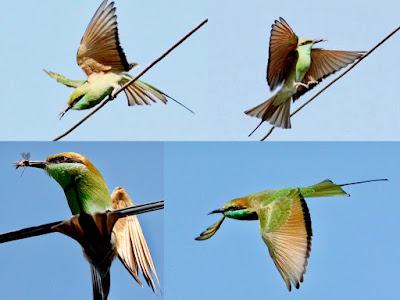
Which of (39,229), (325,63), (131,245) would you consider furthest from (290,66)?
(39,229)

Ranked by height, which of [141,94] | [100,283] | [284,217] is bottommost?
[100,283]

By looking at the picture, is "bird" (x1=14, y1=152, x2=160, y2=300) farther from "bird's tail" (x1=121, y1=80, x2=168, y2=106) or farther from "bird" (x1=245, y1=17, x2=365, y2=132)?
"bird" (x1=245, y1=17, x2=365, y2=132)

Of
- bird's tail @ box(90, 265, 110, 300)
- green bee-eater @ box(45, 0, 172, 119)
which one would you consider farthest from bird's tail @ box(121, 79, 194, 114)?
bird's tail @ box(90, 265, 110, 300)

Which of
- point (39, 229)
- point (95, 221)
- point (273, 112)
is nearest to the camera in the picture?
point (39, 229)

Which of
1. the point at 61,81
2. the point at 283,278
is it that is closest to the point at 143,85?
the point at 61,81

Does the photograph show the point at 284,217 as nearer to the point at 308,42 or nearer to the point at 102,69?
the point at 308,42

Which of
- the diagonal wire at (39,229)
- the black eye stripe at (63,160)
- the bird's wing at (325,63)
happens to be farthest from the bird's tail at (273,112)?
the diagonal wire at (39,229)

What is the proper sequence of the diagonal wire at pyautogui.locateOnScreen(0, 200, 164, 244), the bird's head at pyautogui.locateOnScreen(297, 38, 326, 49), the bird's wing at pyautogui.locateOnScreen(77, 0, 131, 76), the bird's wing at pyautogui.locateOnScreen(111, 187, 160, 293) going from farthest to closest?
the bird's head at pyautogui.locateOnScreen(297, 38, 326, 49) → the bird's wing at pyautogui.locateOnScreen(77, 0, 131, 76) → the bird's wing at pyautogui.locateOnScreen(111, 187, 160, 293) → the diagonal wire at pyautogui.locateOnScreen(0, 200, 164, 244)
